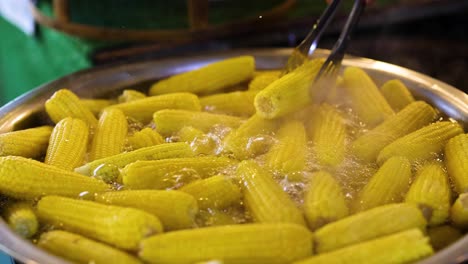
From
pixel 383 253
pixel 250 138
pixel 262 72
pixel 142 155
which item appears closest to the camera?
pixel 383 253

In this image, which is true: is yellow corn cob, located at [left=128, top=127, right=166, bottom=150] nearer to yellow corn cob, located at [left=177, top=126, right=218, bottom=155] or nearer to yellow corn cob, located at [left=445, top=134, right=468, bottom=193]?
yellow corn cob, located at [left=177, top=126, right=218, bottom=155]

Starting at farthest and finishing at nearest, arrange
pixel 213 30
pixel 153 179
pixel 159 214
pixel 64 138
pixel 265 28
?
1. pixel 265 28
2. pixel 213 30
3. pixel 64 138
4. pixel 153 179
5. pixel 159 214

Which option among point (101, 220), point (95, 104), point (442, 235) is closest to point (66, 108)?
point (95, 104)

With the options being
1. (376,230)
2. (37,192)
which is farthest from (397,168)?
(37,192)

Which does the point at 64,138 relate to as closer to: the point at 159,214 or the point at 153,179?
the point at 153,179

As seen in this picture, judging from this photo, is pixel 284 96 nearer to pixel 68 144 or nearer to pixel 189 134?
pixel 189 134
